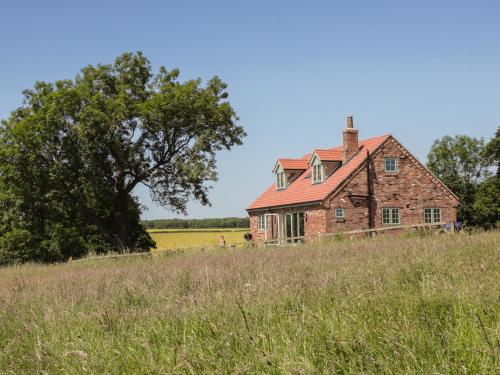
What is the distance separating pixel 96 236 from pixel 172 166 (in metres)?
8.93

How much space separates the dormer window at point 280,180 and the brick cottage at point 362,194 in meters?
2.31

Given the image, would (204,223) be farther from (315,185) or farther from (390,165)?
(390,165)

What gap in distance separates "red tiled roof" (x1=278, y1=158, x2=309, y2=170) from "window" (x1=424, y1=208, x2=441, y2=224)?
999cm

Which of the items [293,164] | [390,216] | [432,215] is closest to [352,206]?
[390,216]

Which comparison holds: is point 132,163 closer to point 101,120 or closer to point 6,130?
point 101,120

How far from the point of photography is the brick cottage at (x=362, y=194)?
35000 mm

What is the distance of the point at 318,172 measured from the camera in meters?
38.3

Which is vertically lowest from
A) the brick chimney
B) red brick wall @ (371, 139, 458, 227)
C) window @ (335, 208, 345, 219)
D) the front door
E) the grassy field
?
the grassy field

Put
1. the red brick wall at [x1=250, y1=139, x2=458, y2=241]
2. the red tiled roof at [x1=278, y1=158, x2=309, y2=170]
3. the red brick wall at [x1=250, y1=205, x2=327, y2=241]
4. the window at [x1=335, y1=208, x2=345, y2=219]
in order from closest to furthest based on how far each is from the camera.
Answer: the red brick wall at [x1=250, y1=205, x2=327, y2=241]
the window at [x1=335, y1=208, x2=345, y2=219]
the red brick wall at [x1=250, y1=139, x2=458, y2=241]
the red tiled roof at [x1=278, y1=158, x2=309, y2=170]

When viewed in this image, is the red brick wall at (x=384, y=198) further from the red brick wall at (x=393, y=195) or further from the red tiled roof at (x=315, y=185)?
Answer: the red tiled roof at (x=315, y=185)

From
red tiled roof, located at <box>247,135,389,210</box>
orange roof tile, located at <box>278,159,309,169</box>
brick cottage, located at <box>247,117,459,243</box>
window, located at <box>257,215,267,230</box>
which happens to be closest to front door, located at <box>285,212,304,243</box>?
brick cottage, located at <box>247,117,459,243</box>

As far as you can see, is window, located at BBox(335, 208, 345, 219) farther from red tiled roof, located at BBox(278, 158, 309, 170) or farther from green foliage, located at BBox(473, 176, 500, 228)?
green foliage, located at BBox(473, 176, 500, 228)

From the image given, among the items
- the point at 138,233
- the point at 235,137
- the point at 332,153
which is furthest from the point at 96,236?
the point at 332,153

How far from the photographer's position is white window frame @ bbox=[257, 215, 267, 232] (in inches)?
1693
